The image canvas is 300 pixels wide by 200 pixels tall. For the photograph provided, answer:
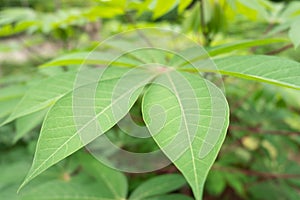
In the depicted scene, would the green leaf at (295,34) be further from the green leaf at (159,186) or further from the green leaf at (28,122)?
the green leaf at (28,122)

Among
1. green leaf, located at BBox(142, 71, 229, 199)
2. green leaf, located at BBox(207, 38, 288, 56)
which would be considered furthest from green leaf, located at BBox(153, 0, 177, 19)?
green leaf, located at BBox(142, 71, 229, 199)

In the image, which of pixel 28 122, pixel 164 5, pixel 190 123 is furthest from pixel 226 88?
pixel 190 123

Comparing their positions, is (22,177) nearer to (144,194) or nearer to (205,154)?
(144,194)

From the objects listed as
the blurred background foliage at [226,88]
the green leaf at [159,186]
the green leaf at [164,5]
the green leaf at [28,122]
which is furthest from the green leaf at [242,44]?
the green leaf at [28,122]

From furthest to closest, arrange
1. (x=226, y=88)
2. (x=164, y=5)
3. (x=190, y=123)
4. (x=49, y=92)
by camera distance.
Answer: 1. (x=226, y=88)
2. (x=164, y=5)
3. (x=49, y=92)
4. (x=190, y=123)

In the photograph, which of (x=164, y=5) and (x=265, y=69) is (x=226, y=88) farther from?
(x=265, y=69)

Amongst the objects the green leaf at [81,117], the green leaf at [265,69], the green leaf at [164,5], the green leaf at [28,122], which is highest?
the green leaf at [265,69]

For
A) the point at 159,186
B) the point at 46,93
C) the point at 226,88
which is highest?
the point at 46,93

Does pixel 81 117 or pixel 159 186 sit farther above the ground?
pixel 81 117
